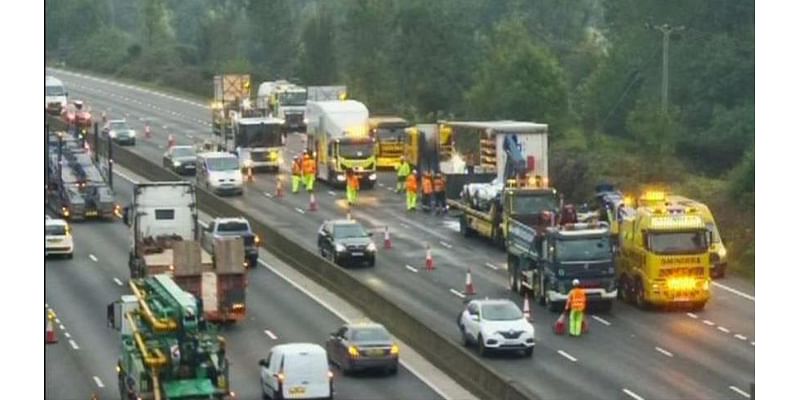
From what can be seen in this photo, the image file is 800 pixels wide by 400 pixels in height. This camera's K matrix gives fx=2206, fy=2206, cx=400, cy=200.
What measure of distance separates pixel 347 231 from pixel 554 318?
11781mm

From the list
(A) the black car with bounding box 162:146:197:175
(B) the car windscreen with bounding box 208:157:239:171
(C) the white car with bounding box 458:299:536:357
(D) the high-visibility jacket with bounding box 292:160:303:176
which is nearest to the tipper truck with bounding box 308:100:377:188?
(D) the high-visibility jacket with bounding box 292:160:303:176

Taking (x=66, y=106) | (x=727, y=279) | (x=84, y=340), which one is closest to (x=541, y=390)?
(x=84, y=340)

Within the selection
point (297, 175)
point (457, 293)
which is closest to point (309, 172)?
point (297, 175)

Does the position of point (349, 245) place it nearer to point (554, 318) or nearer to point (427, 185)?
point (554, 318)

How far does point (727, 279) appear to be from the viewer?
230 feet

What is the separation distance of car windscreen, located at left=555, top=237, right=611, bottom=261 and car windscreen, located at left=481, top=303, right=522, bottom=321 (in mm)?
5489

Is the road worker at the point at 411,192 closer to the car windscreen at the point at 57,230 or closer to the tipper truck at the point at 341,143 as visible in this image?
the tipper truck at the point at 341,143

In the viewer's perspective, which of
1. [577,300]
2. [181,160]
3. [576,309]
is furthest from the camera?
[181,160]

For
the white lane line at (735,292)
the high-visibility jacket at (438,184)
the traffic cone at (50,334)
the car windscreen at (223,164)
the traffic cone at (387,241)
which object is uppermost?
Answer: the car windscreen at (223,164)

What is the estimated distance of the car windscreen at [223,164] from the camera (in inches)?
3593

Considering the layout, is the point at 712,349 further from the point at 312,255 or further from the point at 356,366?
the point at 312,255

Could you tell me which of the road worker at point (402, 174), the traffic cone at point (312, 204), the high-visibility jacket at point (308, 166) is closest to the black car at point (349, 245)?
the traffic cone at point (312, 204)

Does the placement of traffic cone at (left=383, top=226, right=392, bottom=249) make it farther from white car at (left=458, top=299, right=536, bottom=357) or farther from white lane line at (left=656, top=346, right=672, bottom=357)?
white lane line at (left=656, top=346, right=672, bottom=357)

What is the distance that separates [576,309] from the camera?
59094mm
